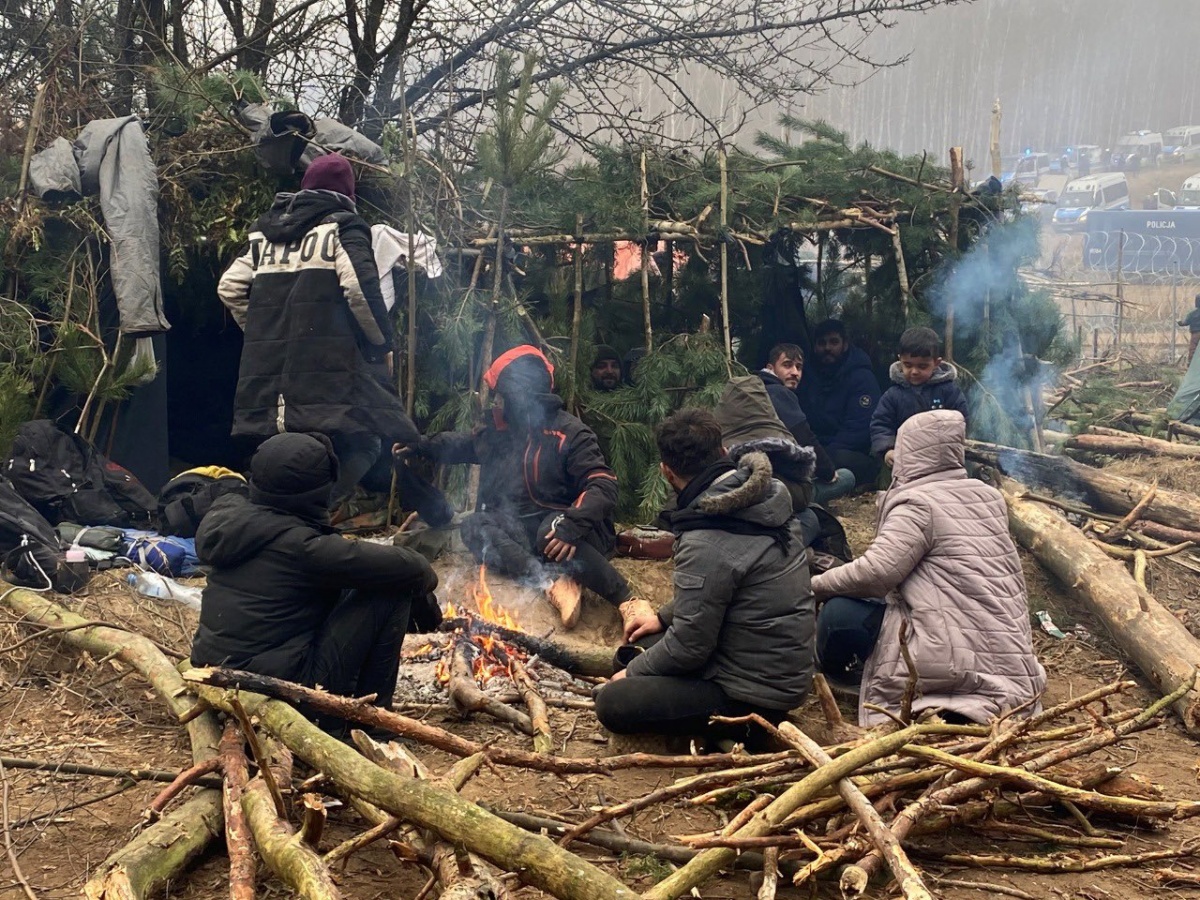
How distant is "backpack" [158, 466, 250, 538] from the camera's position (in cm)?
710

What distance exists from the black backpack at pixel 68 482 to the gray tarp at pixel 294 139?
2.34 m

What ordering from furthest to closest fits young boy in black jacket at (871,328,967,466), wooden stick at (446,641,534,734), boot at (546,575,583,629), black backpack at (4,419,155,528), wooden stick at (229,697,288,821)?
young boy in black jacket at (871,328,967,466)
black backpack at (4,419,155,528)
boot at (546,575,583,629)
wooden stick at (446,641,534,734)
wooden stick at (229,697,288,821)

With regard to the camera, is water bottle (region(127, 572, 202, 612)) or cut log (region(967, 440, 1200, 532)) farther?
cut log (region(967, 440, 1200, 532))

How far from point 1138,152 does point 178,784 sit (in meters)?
56.0

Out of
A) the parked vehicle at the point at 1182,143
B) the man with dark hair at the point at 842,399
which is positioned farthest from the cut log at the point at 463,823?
the parked vehicle at the point at 1182,143

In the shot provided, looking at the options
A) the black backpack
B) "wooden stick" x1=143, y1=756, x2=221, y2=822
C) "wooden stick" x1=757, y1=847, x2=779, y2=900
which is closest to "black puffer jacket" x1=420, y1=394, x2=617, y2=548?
the black backpack

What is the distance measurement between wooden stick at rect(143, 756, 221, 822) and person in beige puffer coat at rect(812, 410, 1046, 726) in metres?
2.70

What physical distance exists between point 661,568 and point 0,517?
413cm

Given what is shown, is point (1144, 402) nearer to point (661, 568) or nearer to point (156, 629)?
point (661, 568)

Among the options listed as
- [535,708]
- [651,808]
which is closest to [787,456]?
[535,708]

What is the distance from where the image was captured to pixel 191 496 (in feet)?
23.6

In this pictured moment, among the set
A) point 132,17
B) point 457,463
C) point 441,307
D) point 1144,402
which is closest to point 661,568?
point 457,463

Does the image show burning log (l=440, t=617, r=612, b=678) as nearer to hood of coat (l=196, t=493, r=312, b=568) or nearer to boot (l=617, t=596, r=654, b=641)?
boot (l=617, t=596, r=654, b=641)

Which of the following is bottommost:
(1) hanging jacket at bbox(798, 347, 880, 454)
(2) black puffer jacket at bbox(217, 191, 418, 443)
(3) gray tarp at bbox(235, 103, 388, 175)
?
(1) hanging jacket at bbox(798, 347, 880, 454)
